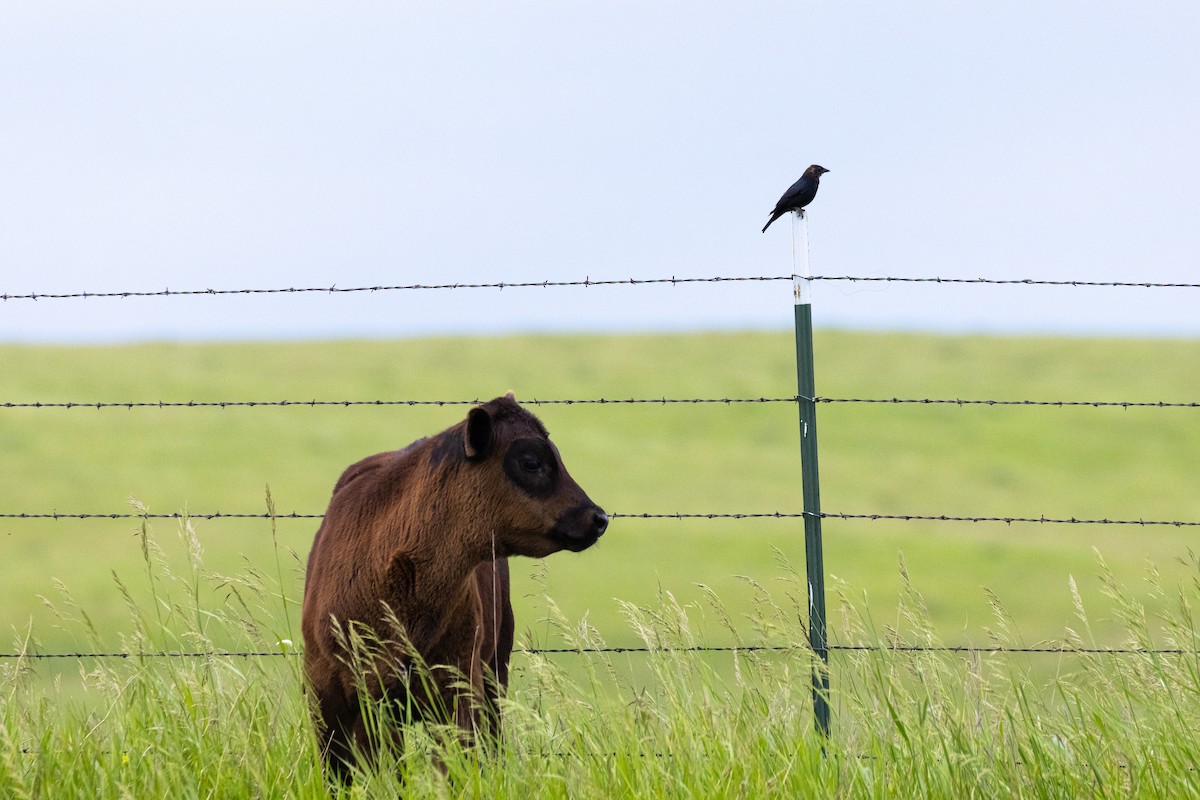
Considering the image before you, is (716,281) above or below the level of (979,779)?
above

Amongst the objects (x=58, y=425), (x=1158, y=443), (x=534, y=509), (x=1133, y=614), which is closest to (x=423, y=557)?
(x=534, y=509)

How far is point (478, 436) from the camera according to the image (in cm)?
448

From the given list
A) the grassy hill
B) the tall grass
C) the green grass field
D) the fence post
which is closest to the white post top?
the fence post

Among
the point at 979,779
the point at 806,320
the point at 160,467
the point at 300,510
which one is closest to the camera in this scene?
the point at 979,779

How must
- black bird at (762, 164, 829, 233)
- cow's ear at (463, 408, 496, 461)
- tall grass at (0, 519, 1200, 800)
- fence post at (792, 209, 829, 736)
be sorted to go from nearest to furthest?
tall grass at (0, 519, 1200, 800)
cow's ear at (463, 408, 496, 461)
fence post at (792, 209, 829, 736)
black bird at (762, 164, 829, 233)

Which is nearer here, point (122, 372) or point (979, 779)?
point (979, 779)

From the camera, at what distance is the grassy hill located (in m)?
20.6

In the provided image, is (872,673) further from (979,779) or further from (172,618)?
(172,618)

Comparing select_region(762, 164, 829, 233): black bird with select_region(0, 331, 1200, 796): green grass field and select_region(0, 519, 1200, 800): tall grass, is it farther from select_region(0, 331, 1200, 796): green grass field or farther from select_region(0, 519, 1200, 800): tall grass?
select_region(0, 331, 1200, 796): green grass field

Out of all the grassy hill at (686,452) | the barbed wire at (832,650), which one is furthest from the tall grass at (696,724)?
the grassy hill at (686,452)

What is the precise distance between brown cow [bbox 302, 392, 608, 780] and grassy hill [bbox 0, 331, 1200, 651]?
13685 mm

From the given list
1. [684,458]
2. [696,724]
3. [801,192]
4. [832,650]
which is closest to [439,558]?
[696,724]

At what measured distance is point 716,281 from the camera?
5145 millimetres

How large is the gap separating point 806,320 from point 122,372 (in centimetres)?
2494
